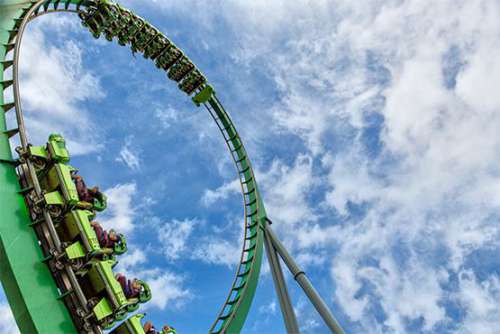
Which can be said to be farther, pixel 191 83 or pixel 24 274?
pixel 191 83

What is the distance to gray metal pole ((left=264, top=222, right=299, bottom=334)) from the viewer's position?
33.0 feet

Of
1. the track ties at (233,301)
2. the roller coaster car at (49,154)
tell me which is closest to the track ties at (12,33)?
the roller coaster car at (49,154)

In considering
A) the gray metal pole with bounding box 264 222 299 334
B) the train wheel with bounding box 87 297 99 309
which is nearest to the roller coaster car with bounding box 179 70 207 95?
the gray metal pole with bounding box 264 222 299 334

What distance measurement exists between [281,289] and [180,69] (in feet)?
23.3

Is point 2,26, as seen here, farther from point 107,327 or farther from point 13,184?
point 107,327

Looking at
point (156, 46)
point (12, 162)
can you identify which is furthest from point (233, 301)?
point (156, 46)

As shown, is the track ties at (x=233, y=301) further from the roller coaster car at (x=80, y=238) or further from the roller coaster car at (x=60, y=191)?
the roller coaster car at (x=60, y=191)

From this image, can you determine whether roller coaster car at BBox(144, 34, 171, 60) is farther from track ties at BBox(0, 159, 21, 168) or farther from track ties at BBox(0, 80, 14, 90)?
track ties at BBox(0, 159, 21, 168)

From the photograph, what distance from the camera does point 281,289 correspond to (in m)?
10.7

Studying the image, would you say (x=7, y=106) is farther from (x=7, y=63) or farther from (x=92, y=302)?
(x=92, y=302)

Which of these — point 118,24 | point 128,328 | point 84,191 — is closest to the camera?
point 128,328

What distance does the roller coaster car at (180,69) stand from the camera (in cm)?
1296

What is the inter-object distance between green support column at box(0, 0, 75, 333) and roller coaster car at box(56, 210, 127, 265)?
0.42 metres

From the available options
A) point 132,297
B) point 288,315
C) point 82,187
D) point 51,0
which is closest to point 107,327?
point 132,297
